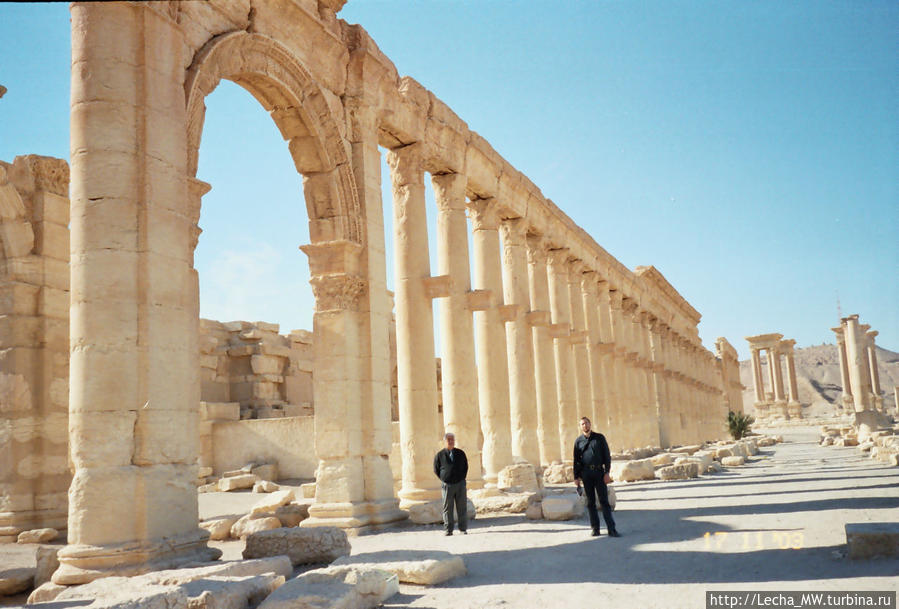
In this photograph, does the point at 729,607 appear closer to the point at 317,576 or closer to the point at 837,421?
the point at 317,576

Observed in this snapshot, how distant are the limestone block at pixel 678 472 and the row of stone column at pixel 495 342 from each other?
9.32ft

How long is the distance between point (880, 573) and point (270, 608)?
14.9 ft

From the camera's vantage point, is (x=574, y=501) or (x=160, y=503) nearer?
(x=160, y=503)

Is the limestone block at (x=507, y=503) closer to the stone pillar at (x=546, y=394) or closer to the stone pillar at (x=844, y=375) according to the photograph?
the stone pillar at (x=546, y=394)

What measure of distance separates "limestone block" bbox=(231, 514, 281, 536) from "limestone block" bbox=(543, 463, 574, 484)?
8.51 m

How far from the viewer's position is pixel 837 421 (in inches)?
2195

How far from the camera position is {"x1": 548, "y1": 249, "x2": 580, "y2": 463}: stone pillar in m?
21.9

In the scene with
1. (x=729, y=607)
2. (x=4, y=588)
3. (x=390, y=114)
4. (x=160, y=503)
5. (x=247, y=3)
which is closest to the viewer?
(x=729, y=607)

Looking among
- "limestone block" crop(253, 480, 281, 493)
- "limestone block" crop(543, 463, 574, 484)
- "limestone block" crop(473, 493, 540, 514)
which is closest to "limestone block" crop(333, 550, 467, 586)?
"limestone block" crop(473, 493, 540, 514)

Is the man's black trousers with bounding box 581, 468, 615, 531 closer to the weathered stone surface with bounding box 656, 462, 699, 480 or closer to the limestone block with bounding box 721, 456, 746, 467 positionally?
the weathered stone surface with bounding box 656, 462, 699, 480

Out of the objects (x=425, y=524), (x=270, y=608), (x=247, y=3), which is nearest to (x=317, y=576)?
(x=270, y=608)

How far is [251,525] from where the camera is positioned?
10.6 metres

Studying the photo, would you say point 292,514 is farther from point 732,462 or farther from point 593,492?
point 732,462

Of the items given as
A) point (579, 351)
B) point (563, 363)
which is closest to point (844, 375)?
point (579, 351)
